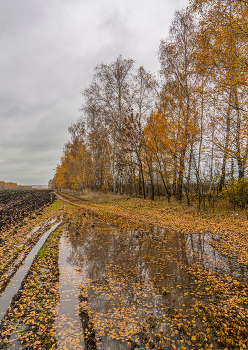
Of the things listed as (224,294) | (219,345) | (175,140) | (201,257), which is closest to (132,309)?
(219,345)

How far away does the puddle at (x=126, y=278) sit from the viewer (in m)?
3.55

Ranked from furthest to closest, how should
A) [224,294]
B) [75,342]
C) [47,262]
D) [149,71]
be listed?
1. [149,71]
2. [47,262]
3. [224,294]
4. [75,342]

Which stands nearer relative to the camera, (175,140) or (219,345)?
(219,345)

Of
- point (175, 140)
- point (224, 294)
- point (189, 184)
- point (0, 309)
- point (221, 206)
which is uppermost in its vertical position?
point (175, 140)

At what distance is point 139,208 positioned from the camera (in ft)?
52.8

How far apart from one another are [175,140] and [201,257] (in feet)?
35.1

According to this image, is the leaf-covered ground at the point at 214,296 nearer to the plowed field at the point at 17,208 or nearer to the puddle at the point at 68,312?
the puddle at the point at 68,312

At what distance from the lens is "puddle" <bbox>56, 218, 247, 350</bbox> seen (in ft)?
11.6

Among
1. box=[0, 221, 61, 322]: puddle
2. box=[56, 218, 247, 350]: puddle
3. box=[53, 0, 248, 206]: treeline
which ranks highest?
box=[53, 0, 248, 206]: treeline

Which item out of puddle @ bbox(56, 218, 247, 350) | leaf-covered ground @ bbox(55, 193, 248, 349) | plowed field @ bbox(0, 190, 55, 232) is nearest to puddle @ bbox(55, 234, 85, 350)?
puddle @ bbox(56, 218, 247, 350)

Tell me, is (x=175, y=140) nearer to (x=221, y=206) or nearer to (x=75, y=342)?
(x=221, y=206)

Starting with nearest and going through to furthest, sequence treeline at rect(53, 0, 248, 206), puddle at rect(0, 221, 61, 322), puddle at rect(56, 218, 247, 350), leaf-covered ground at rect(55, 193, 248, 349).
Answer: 1. leaf-covered ground at rect(55, 193, 248, 349)
2. puddle at rect(56, 218, 247, 350)
3. puddle at rect(0, 221, 61, 322)
4. treeline at rect(53, 0, 248, 206)

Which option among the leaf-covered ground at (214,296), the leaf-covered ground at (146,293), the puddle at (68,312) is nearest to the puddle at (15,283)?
the leaf-covered ground at (146,293)

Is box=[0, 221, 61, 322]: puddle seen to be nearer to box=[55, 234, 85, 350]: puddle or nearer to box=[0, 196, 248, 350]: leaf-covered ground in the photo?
box=[0, 196, 248, 350]: leaf-covered ground
